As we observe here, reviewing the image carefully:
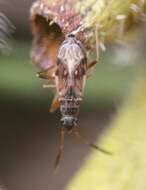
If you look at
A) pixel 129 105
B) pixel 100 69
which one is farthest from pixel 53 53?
pixel 100 69

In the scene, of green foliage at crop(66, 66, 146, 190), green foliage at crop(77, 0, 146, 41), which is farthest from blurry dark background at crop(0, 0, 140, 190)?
green foliage at crop(77, 0, 146, 41)

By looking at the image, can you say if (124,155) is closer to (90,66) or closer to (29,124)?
(90,66)

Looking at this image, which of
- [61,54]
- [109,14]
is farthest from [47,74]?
[109,14]

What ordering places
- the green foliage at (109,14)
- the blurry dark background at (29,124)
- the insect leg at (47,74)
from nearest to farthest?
the green foliage at (109,14) < the insect leg at (47,74) < the blurry dark background at (29,124)

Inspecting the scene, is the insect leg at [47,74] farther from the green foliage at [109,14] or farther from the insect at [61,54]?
the green foliage at [109,14]

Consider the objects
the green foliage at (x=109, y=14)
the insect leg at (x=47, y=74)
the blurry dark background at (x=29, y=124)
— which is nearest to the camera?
the green foliage at (x=109, y=14)

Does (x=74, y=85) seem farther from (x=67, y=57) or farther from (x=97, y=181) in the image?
(x=97, y=181)

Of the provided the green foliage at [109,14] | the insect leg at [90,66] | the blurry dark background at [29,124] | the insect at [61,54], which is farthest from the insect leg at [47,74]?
the blurry dark background at [29,124]
